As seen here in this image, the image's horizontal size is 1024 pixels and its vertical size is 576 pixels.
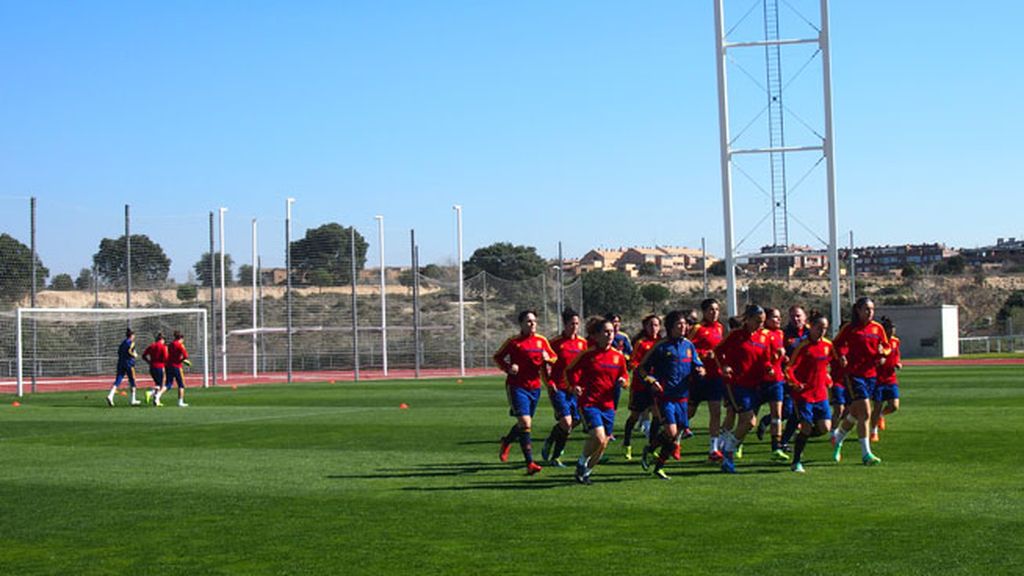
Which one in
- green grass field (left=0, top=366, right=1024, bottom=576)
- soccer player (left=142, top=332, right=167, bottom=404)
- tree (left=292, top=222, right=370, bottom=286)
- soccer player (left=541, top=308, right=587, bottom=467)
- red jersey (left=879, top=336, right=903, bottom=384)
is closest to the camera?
green grass field (left=0, top=366, right=1024, bottom=576)

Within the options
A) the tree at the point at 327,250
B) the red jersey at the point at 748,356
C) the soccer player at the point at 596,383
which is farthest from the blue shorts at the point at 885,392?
the tree at the point at 327,250

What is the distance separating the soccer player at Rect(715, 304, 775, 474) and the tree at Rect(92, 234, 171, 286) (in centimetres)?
3283

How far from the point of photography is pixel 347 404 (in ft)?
100

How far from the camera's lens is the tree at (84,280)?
152 ft

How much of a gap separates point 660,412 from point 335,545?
5040 millimetres

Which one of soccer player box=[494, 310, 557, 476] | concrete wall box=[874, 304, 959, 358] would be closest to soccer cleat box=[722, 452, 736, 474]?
soccer player box=[494, 310, 557, 476]

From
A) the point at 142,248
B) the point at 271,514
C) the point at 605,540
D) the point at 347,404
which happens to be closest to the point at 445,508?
the point at 271,514

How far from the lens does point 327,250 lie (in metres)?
50.3

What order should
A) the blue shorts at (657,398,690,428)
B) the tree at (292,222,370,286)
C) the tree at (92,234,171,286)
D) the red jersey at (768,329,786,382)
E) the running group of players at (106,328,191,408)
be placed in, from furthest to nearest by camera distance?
1. the tree at (292,222,370,286)
2. the tree at (92,234,171,286)
3. the running group of players at (106,328,191,408)
4. the red jersey at (768,329,786,382)
5. the blue shorts at (657,398,690,428)

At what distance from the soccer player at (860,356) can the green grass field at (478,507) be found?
0.58 m

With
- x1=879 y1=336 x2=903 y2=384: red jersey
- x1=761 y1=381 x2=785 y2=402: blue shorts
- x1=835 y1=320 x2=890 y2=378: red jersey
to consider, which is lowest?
x1=761 y1=381 x2=785 y2=402: blue shorts

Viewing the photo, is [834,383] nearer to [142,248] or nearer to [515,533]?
[515,533]

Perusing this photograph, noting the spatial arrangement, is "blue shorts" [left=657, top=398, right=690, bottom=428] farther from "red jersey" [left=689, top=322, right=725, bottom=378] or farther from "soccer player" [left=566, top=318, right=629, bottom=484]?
"red jersey" [left=689, top=322, right=725, bottom=378]

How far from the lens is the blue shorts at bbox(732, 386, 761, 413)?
50.1 feet
